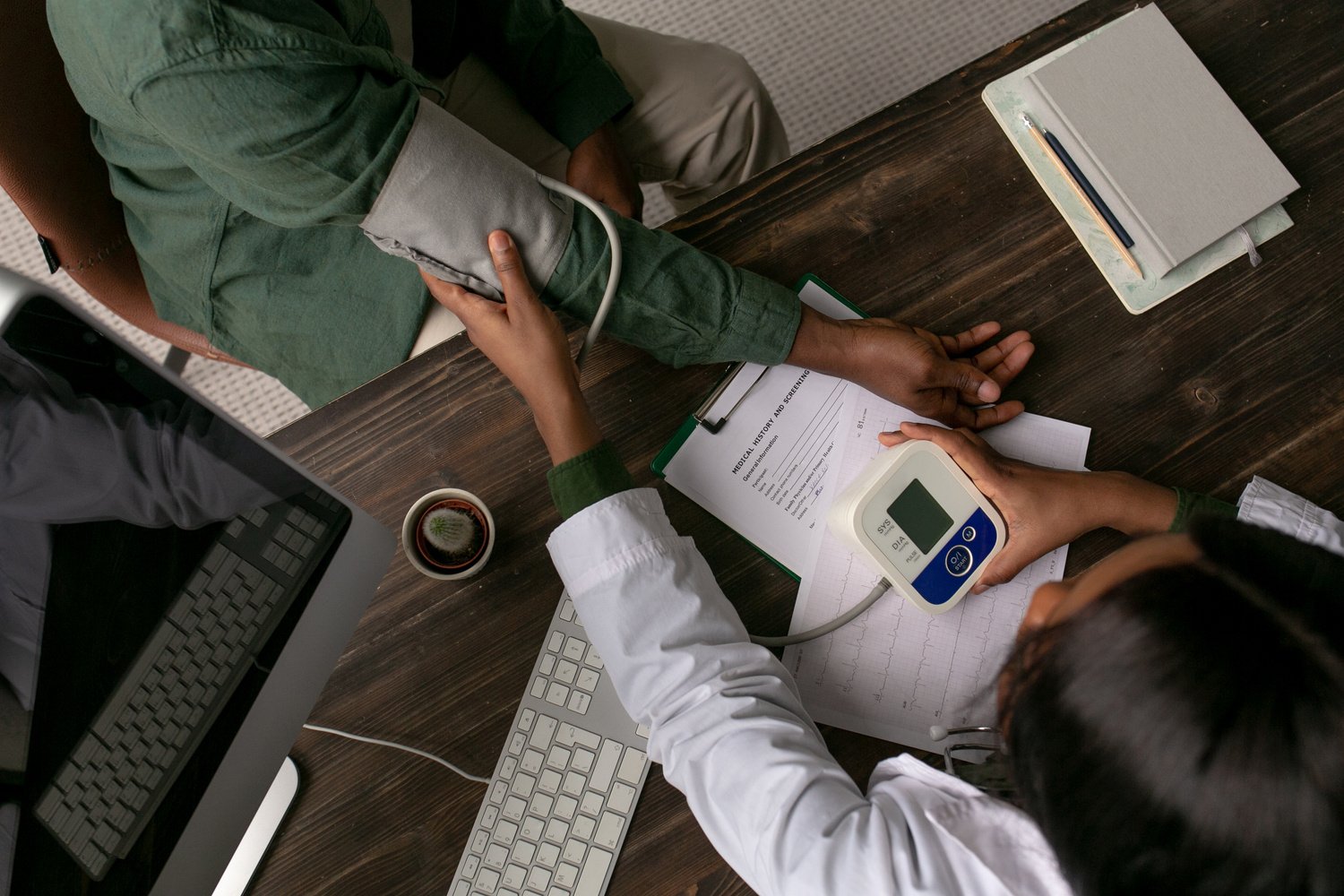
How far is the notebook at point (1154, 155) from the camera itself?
0.75 meters

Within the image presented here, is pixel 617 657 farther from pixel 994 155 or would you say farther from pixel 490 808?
pixel 994 155

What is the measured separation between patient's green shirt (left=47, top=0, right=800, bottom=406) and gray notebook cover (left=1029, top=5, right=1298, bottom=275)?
33 cm

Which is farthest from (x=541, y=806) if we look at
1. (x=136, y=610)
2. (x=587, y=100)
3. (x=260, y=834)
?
(x=587, y=100)

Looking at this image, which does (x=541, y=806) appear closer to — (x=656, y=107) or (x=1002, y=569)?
(x=1002, y=569)

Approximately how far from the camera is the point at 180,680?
1.71ft

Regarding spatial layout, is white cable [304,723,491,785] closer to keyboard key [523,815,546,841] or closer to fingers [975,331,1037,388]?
keyboard key [523,815,546,841]

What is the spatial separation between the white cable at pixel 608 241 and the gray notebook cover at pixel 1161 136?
0.44 meters

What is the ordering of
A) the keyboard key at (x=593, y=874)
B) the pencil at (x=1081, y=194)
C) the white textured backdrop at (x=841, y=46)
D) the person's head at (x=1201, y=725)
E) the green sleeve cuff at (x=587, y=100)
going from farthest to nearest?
the white textured backdrop at (x=841, y=46) < the green sleeve cuff at (x=587, y=100) < the pencil at (x=1081, y=194) < the keyboard key at (x=593, y=874) < the person's head at (x=1201, y=725)

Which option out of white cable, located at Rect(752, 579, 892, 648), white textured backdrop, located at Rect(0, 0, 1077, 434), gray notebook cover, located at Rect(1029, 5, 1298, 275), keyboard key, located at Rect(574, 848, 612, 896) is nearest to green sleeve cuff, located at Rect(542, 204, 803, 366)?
white cable, located at Rect(752, 579, 892, 648)

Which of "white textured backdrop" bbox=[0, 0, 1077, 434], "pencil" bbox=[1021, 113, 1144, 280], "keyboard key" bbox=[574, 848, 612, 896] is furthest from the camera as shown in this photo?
"white textured backdrop" bbox=[0, 0, 1077, 434]

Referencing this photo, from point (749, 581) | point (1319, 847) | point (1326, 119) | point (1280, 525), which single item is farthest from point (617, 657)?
point (1326, 119)

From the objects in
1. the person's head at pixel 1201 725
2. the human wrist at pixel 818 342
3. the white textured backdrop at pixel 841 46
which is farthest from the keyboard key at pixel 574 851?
the white textured backdrop at pixel 841 46

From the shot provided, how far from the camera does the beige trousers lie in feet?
3.14

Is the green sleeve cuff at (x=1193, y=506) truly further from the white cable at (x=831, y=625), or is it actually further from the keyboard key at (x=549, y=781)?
the keyboard key at (x=549, y=781)
